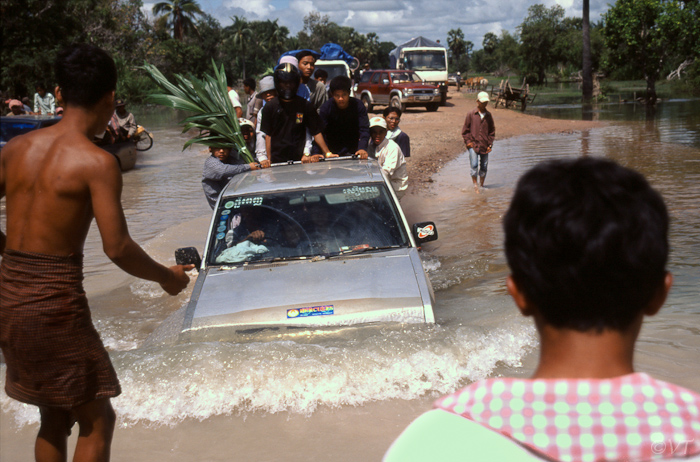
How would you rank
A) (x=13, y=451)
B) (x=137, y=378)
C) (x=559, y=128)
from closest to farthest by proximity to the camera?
(x=13, y=451), (x=137, y=378), (x=559, y=128)

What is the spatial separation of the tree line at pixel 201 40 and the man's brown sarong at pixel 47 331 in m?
9.66

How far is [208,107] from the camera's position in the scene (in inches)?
290

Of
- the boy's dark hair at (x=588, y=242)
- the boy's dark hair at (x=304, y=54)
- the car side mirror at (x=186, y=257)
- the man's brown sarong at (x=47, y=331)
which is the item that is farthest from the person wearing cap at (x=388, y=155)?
the boy's dark hair at (x=588, y=242)

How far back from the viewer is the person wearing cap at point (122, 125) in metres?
15.3

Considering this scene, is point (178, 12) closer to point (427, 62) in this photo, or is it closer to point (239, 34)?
point (239, 34)

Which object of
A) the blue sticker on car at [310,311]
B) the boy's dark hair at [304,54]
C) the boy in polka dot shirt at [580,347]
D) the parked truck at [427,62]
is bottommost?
the blue sticker on car at [310,311]

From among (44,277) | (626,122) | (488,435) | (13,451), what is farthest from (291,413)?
(626,122)

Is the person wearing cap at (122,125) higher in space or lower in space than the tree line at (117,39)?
lower

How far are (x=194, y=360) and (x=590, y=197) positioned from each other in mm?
3374

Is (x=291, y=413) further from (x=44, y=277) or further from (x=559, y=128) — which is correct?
(x=559, y=128)

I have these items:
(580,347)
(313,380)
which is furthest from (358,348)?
(580,347)

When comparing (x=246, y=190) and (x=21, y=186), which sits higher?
(x=21, y=186)

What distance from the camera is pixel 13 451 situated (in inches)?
151

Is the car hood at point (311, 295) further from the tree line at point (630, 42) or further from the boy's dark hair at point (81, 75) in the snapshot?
the tree line at point (630, 42)
